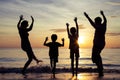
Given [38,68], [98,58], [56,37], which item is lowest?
[38,68]

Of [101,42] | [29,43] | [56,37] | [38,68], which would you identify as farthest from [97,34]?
[38,68]

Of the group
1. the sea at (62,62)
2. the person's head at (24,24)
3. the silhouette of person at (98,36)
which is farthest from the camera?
the sea at (62,62)

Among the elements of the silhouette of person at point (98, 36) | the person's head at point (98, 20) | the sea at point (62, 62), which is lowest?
the sea at point (62, 62)

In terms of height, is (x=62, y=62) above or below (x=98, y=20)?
below

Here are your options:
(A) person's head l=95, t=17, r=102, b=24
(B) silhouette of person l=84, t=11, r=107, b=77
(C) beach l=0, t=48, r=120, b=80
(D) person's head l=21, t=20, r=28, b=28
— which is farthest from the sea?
(A) person's head l=95, t=17, r=102, b=24

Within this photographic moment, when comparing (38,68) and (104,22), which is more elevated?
(104,22)

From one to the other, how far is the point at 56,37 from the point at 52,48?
541mm

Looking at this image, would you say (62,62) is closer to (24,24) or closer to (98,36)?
(24,24)

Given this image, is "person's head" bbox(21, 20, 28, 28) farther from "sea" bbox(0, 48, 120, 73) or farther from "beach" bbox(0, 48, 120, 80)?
"sea" bbox(0, 48, 120, 73)

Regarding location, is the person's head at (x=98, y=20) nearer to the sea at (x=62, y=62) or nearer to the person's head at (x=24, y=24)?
the person's head at (x=24, y=24)

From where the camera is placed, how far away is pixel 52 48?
14.9 m

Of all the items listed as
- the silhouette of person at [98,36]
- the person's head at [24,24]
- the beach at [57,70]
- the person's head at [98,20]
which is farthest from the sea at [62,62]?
the person's head at [98,20]

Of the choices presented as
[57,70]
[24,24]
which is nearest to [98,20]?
[24,24]

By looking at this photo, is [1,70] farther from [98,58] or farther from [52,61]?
[98,58]
